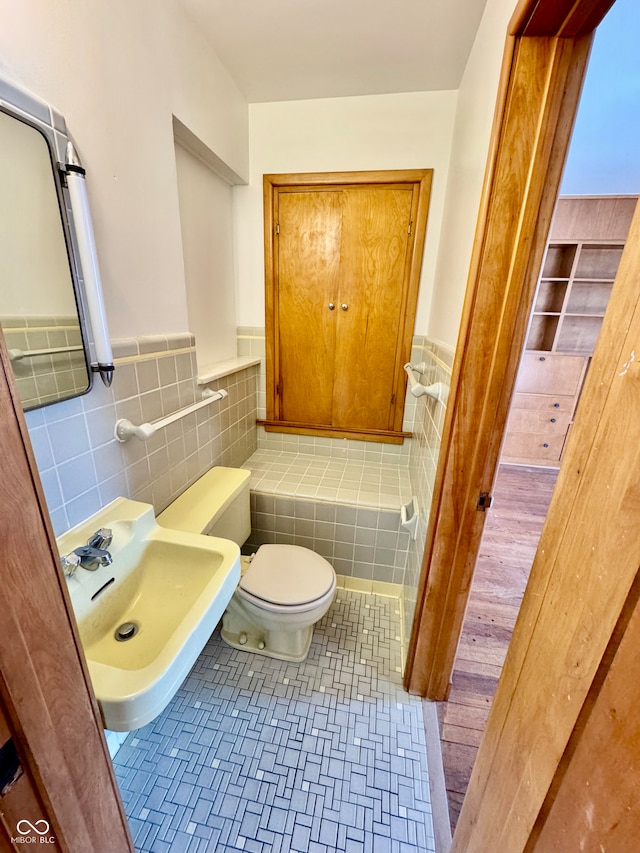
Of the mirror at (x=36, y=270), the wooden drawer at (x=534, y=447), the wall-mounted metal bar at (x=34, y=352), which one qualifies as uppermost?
the mirror at (x=36, y=270)

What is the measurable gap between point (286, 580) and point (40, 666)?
1043mm

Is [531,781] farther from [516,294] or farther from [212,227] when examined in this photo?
[212,227]

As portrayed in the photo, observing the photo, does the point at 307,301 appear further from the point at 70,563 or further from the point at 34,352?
the point at 70,563

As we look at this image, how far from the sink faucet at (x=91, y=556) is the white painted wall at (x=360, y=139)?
189 cm

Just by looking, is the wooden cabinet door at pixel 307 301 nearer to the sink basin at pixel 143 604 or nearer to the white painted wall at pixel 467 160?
the white painted wall at pixel 467 160

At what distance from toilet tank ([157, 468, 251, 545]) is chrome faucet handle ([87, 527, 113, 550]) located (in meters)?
0.30

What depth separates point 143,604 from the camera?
1.03 m

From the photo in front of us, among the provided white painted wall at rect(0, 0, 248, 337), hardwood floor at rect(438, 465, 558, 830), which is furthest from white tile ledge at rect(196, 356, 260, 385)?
hardwood floor at rect(438, 465, 558, 830)

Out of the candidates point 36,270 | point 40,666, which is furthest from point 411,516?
point 36,270

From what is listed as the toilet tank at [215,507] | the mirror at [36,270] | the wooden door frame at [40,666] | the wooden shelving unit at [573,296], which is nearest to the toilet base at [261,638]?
the toilet tank at [215,507]

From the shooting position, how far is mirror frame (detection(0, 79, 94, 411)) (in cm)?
73

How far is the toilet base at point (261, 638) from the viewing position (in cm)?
145

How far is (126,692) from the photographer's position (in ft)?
2.12

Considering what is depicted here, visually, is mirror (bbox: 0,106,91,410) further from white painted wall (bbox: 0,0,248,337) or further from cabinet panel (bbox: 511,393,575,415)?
cabinet panel (bbox: 511,393,575,415)
